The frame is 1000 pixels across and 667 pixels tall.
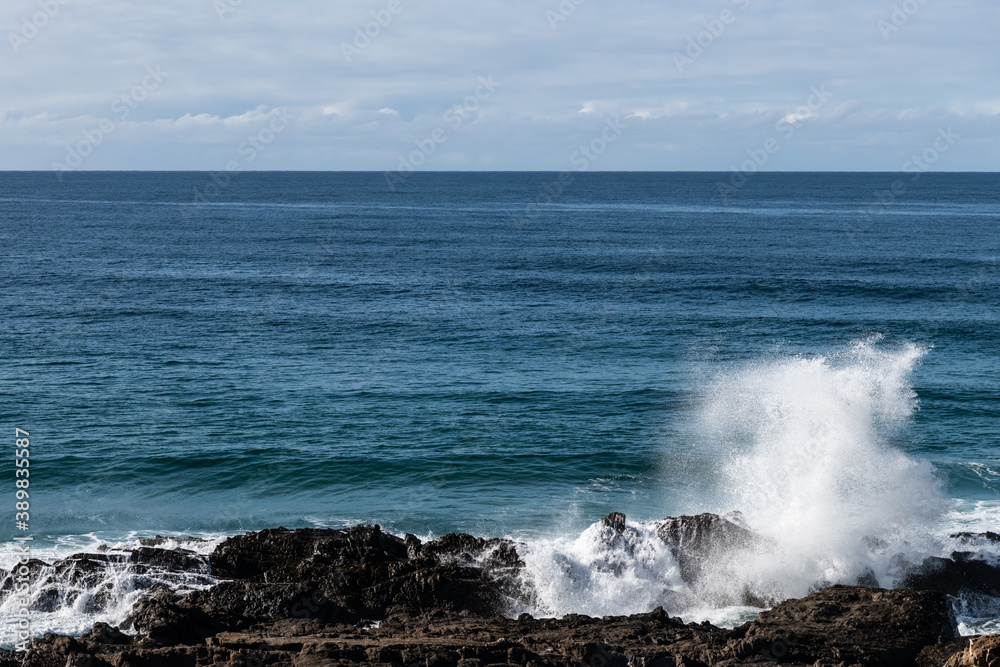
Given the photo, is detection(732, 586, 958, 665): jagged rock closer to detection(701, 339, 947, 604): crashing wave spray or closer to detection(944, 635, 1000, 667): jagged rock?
detection(944, 635, 1000, 667): jagged rock

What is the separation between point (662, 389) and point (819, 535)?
55.5ft

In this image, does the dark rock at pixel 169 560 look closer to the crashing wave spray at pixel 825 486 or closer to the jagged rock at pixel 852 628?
the crashing wave spray at pixel 825 486

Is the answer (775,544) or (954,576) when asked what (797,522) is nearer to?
(775,544)

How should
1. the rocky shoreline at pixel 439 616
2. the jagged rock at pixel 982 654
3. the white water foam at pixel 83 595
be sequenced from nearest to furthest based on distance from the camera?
1. the jagged rock at pixel 982 654
2. the rocky shoreline at pixel 439 616
3. the white water foam at pixel 83 595

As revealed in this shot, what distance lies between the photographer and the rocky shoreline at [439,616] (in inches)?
634

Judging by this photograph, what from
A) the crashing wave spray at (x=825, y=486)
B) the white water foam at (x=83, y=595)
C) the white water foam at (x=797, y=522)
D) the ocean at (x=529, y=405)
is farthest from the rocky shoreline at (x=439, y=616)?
the ocean at (x=529, y=405)

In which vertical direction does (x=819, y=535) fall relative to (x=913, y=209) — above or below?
below

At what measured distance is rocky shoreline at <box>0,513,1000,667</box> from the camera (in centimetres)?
1609

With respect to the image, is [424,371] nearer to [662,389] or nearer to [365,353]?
[365,353]

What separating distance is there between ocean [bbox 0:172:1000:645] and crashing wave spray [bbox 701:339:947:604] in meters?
0.09

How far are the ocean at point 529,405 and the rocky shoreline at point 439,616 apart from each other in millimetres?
990

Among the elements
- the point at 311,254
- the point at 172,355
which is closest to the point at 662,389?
the point at 172,355

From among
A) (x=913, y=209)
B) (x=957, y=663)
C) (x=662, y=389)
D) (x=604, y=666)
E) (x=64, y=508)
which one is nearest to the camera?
(x=957, y=663)

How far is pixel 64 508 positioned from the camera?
2838cm
